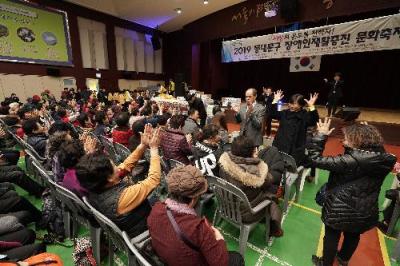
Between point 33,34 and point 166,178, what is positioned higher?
point 33,34

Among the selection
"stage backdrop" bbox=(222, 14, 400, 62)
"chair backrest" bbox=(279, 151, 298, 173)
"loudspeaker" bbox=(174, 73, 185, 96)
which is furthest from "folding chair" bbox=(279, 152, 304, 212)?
"loudspeaker" bbox=(174, 73, 185, 96)

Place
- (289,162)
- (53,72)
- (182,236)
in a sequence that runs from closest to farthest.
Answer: (182,236)
(289,162)
(53,72)

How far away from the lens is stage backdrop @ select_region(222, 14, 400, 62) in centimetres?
562

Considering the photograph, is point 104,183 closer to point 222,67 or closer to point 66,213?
point 66,213

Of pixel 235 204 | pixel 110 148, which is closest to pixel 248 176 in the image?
pixel 235 204

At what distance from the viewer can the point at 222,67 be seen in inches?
512

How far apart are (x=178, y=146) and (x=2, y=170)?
8.10 feet

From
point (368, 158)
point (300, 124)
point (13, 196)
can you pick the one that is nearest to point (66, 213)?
point (13, 196)

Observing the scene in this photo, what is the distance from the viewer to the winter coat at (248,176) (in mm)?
1861

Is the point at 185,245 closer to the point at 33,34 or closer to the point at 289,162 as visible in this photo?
the point at 289,162

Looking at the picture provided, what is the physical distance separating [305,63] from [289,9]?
4596 millimetres

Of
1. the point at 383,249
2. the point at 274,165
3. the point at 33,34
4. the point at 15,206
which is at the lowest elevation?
the point at 383,249

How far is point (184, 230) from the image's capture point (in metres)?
1.08

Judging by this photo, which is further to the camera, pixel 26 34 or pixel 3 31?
pixel 26 34
